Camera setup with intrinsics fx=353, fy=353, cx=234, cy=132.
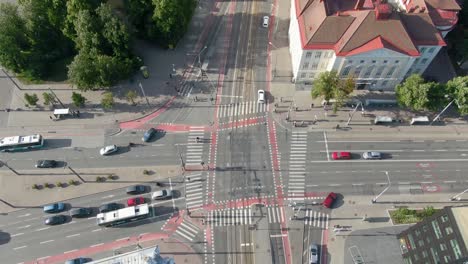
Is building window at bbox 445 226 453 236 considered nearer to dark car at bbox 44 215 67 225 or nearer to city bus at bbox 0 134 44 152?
dark car at bbox 44 215 67 225

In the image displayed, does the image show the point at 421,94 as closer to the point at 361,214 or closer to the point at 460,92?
the point at 460,92

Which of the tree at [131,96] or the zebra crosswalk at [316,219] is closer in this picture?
the zebra crosswalk at [316,219]

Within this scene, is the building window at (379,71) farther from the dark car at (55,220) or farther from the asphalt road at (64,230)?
the dark car at (55,220)

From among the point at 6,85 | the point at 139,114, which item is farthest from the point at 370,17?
the point at 6,85

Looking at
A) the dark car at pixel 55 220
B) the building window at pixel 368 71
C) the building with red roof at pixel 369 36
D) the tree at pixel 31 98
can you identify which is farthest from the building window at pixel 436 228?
the tree at pixel 31 98

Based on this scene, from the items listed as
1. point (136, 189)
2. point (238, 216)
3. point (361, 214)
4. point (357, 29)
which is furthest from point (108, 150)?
point (357, 29)
